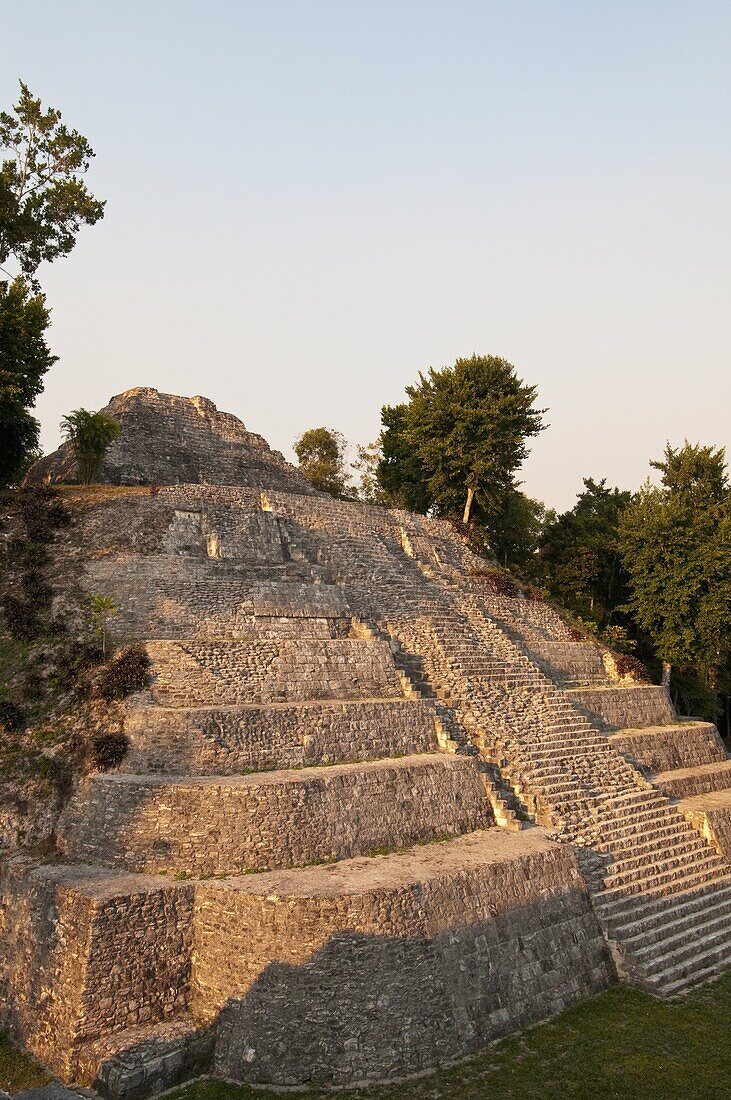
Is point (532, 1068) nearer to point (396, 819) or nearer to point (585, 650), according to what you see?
point (396, 819)

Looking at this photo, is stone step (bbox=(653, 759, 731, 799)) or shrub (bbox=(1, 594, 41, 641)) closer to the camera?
shrub (bbox=(1, 594, 41, 641))

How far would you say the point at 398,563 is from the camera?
26.4 meters

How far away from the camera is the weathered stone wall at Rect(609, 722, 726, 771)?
2266 centimetres

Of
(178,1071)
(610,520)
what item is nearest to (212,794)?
(178,1071)

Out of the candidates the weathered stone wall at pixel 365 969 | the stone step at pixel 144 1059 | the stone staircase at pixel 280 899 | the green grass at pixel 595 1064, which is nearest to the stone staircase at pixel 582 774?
the stone staircase at pixel 280 899

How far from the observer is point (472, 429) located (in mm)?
36375

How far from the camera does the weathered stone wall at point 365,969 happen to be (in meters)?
10.8

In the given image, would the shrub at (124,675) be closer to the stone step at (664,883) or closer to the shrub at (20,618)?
the shrub at (20,618)

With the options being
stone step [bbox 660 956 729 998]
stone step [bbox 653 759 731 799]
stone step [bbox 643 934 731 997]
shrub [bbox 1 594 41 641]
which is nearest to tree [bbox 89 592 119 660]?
shrub [bbox 1 594 41 641]

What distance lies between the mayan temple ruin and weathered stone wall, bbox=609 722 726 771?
0.62ft

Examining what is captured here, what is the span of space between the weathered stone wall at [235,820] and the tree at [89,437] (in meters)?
14.4

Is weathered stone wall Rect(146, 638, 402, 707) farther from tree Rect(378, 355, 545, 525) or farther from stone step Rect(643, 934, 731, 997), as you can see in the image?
tree Rect(378, 355, 545, 525)

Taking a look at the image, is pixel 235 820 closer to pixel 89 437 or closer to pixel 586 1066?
pixel 586 1066

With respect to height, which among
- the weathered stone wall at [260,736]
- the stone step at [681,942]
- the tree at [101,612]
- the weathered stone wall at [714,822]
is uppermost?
the tree at [101,612]
